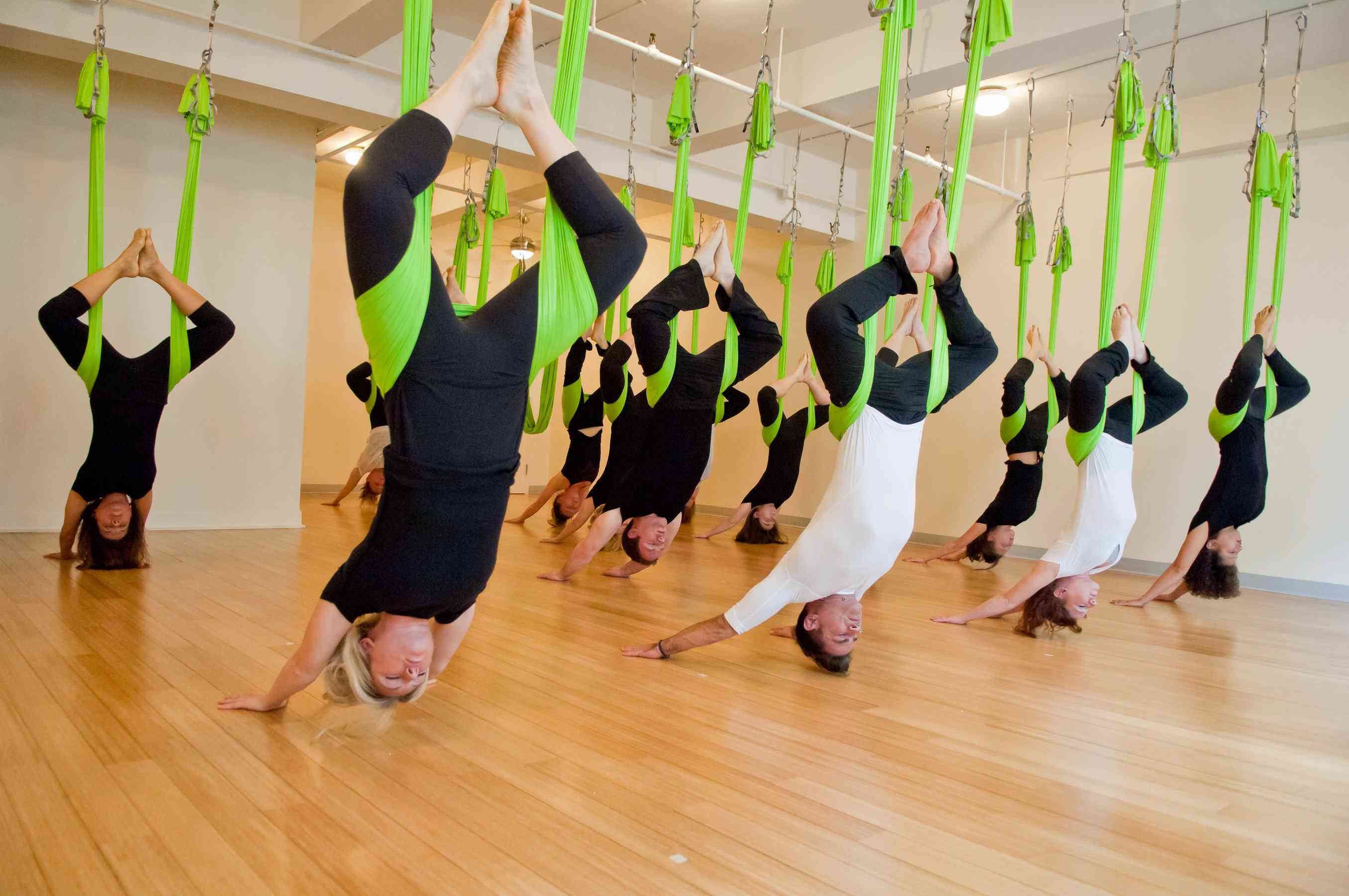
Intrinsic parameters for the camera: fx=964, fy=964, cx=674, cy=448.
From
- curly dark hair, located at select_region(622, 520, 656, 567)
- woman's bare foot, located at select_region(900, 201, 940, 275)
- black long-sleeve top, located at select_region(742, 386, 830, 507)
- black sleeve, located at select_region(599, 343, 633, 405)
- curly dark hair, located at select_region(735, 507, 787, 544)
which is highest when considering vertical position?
woman's bare foot, located at select_region(900, 201, 940, 275)

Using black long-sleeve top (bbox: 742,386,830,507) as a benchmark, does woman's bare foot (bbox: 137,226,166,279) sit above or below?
above

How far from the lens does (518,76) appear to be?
2.43m

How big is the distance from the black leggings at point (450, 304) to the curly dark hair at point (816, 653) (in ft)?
4.89

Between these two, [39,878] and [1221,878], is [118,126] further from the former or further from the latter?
[1221,878]

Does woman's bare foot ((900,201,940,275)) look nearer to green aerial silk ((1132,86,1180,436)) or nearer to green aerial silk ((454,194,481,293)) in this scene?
green aerial silk ((1132,86,1180,436))

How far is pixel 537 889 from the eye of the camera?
1798mm

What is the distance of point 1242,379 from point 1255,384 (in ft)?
0.56

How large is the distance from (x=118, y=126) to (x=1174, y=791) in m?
6.89

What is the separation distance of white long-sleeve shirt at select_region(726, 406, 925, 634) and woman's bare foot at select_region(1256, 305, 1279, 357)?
3115 millimetres

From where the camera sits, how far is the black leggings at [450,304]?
215 centimetres

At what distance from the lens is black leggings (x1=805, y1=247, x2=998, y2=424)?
315 centimetres

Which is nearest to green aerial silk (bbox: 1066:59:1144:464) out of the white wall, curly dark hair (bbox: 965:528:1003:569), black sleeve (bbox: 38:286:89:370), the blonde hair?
curly dark hair (bbox: 965:528:1003:569)

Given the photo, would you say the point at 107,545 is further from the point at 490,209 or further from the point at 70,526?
the point at 490,209

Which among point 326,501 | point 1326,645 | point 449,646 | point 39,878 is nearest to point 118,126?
point 326,501
